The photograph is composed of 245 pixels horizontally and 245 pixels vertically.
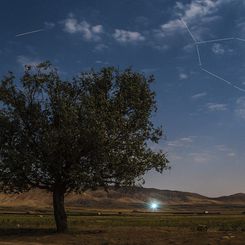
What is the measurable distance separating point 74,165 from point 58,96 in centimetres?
661

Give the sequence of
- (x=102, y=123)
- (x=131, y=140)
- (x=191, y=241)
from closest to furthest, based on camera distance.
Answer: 1. (x=191, y=241)
2. (x=102, y=123)
3. (x=131, y=140)

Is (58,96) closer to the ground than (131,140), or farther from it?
farther from it

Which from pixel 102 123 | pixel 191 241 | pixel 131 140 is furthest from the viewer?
pixel 131 140

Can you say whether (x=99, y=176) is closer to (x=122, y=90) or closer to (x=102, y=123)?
(x=102, y=123)

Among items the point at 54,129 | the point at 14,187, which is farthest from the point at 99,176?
the point at 14,187

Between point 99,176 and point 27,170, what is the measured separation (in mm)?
6318

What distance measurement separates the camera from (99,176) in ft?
145

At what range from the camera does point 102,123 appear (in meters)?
43.1

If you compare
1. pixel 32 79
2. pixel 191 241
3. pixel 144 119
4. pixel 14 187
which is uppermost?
pixel 32 79

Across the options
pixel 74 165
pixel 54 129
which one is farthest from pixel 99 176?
pixel 54 129

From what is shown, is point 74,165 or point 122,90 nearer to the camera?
point 74,165

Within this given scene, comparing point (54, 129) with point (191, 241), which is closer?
point (191, 241)

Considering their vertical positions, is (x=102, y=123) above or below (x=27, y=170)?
above

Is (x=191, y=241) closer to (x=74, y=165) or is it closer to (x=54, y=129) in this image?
(x=74, y=165)
